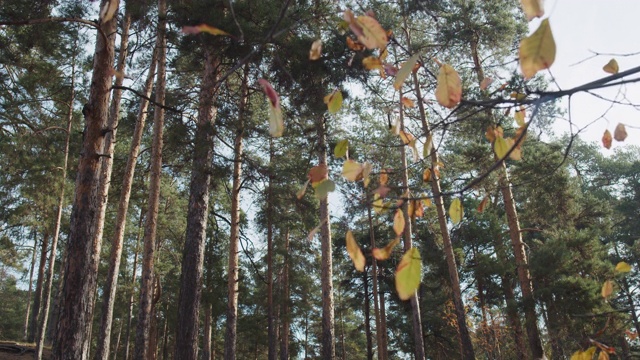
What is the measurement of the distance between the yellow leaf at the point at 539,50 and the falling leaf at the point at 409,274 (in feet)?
1.26

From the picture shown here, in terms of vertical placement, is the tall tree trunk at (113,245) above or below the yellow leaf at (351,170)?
above

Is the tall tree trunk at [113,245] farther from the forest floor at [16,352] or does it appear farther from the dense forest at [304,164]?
the forest floor at [16,352]

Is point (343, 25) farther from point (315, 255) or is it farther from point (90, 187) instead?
point (315, 255)

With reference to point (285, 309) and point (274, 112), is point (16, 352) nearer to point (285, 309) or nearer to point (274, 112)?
point (285, 309)

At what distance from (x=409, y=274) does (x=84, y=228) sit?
12.8ft

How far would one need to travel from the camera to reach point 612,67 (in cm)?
97

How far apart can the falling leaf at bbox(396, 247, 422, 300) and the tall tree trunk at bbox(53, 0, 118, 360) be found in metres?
3.67

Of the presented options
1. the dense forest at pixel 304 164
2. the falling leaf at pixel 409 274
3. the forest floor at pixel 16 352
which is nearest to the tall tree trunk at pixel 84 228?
the dense forest at pixel 304 164

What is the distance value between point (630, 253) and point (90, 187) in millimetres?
23202

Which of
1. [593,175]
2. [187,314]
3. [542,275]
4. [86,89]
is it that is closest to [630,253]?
[593,175]

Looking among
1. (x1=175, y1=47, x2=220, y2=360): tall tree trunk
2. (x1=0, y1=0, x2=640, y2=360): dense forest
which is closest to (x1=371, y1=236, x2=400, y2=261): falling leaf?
(x1=0, y1=0, x2=640, y2=360): dense forest

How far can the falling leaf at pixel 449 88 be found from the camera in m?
0.86

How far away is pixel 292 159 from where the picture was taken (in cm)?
1206

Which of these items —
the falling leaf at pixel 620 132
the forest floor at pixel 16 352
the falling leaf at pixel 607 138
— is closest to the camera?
the falling leaf at pixel 620 132
